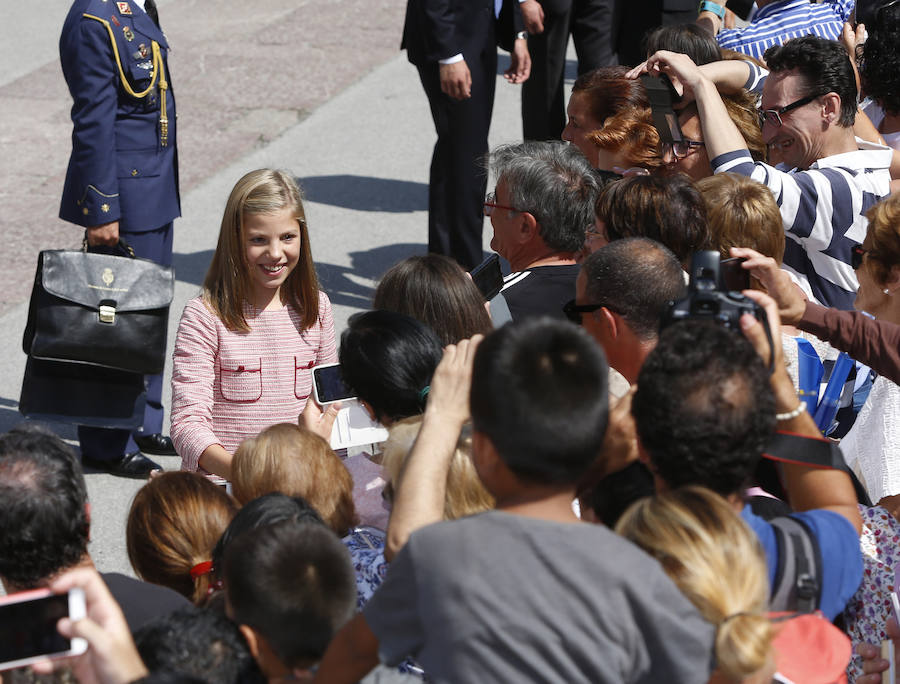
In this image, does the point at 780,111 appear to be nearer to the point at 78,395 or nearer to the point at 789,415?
the point at 789,415

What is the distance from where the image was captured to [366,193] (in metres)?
7.20

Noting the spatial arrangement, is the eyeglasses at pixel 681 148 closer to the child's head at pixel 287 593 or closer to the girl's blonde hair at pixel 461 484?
the girl's blonde hair at pixel 461 484

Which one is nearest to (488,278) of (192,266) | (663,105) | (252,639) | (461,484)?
(663,105)

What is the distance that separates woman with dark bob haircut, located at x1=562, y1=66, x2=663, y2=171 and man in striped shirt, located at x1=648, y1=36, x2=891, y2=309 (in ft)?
0.81

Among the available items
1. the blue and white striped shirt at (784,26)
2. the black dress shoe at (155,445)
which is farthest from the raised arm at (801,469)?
the blue and white striped shirt at (784,26)

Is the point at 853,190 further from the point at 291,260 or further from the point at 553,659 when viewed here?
the point at 553,659

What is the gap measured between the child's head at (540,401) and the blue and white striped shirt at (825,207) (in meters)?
1.72

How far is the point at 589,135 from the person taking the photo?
3.84 m

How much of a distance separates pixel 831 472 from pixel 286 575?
39.0 inches

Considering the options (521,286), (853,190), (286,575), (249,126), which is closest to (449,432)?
(286,575)

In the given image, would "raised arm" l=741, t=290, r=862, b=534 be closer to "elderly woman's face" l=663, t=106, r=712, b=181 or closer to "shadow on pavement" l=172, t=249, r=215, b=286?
"elderly woman's face" l=663, t=106, r=712, b=181

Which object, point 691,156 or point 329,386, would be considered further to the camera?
point 691,156

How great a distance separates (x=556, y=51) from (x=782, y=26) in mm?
1942

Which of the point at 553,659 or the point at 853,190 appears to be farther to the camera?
the point at 853,190
